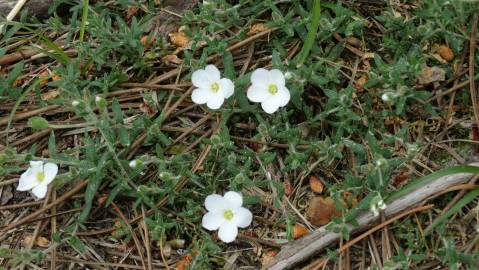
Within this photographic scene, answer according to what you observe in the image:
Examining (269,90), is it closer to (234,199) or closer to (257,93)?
(257,93)

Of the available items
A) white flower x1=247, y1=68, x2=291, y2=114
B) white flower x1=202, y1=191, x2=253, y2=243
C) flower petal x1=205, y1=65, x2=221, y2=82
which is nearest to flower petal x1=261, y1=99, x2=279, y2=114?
white flower x1=247, y1=68, x2=291, y2=114

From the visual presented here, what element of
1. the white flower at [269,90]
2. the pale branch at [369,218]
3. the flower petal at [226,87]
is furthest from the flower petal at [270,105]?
the pale branch at [369,218]

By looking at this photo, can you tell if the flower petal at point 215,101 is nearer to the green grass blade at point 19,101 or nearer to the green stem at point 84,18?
the green stem at point 84,18

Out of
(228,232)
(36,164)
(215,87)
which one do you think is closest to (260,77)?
(215,87)

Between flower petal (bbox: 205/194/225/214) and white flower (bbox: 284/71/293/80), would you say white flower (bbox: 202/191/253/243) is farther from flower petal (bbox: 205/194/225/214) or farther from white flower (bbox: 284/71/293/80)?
white flower (bbox: 284/71/293/80)

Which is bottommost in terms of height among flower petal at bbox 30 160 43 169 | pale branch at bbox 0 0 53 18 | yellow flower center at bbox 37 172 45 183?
yellow flower center at bbox 37 172 45 183

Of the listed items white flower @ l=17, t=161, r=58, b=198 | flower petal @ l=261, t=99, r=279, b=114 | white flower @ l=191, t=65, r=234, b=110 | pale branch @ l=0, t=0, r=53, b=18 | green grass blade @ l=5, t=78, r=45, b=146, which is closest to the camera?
white flower @ l=17, t=161, r=58, b=198

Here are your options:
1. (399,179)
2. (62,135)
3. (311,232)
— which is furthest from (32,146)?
(399,179)
